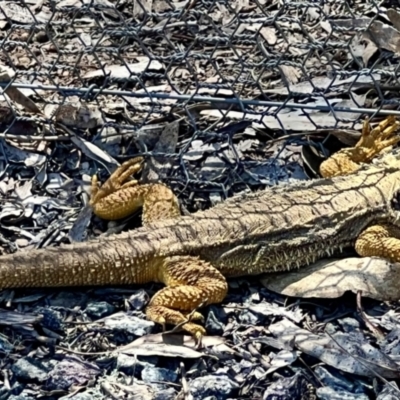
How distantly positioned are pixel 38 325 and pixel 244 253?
3.37 ft

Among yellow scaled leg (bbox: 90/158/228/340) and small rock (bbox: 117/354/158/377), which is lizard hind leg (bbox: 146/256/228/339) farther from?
small rock (bbox: 117/354/158/377)

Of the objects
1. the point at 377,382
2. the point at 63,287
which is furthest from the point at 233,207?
the point at 377,382

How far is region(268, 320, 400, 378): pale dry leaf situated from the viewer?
3609mm

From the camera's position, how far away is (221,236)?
4281mm

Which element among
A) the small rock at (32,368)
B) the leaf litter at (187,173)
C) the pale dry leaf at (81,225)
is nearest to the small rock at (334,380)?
the leaf litter at (187,173)

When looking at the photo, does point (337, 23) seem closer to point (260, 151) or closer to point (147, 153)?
point (260, 151)

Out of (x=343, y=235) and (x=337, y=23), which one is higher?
(x=337, y=23)

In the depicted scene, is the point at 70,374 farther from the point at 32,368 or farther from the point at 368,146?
the point at 368,146

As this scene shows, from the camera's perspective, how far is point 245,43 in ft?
17.5

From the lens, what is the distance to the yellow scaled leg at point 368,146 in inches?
187

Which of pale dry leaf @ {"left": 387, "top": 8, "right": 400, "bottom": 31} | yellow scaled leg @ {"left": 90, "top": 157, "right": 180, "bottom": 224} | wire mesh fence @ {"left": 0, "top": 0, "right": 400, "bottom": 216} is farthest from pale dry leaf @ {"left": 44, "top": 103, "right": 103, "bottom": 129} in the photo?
pale dry leaf @ {"left": 387, "top": 8, "right": 400, "bottom": 31}

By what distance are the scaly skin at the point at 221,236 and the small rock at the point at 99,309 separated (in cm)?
11

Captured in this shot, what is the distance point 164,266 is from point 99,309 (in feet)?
1.18

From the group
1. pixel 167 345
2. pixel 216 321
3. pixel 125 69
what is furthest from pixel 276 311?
pixel 125 69
